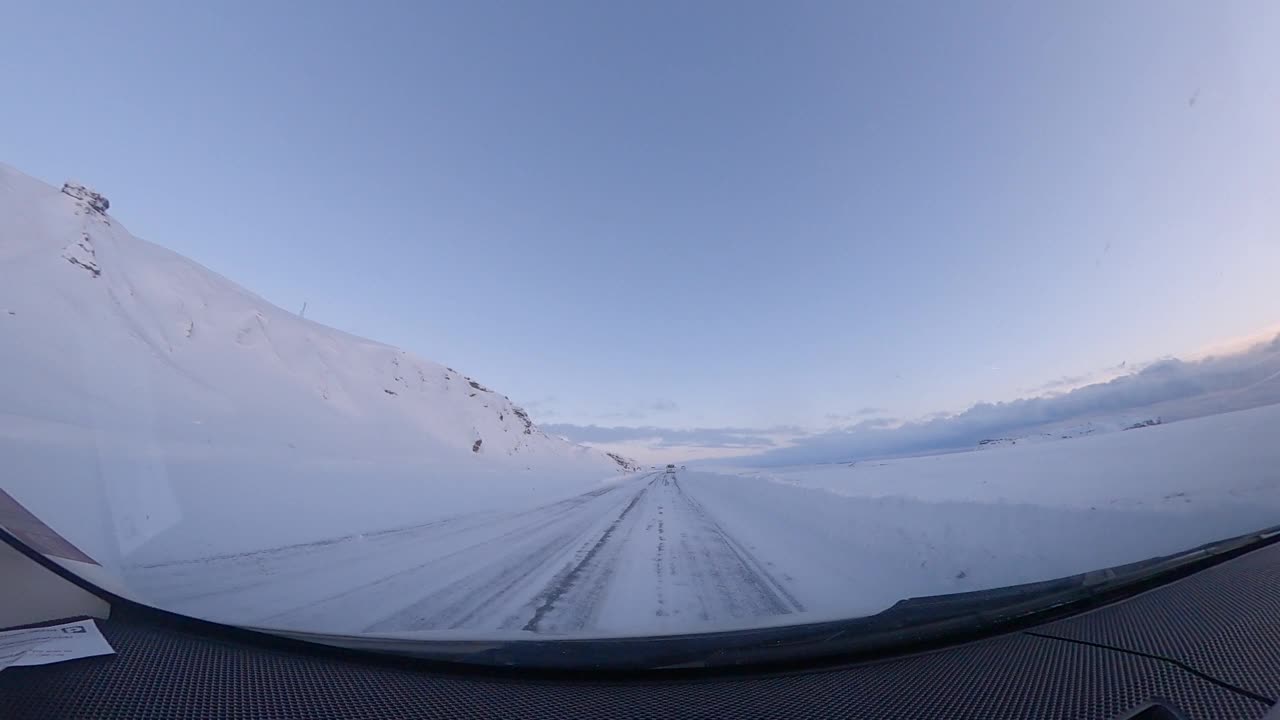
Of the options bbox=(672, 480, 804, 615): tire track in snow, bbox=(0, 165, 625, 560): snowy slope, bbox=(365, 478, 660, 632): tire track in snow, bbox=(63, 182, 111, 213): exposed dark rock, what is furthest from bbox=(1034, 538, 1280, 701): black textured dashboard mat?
bbox=(63, 182, 111, 213): exposed dark rock

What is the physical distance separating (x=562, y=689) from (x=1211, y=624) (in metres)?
3.15

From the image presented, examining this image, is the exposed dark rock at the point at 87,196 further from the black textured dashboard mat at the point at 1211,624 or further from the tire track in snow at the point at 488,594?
the black textured dashboard mat at the point at 1211,624

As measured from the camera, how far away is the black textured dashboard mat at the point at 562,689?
1.58 m

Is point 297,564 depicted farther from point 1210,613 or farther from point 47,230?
point 47,230

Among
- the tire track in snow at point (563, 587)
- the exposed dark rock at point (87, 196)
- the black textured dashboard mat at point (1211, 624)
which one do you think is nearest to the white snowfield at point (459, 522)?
the tire track in snow at point (563, 587)

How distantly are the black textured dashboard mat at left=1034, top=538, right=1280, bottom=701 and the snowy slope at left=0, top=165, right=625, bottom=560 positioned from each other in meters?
7.86

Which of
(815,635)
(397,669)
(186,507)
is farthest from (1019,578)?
(186,507)

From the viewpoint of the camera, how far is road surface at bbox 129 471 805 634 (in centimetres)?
382

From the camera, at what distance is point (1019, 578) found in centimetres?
482

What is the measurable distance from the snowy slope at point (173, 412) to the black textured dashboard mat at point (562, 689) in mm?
4165

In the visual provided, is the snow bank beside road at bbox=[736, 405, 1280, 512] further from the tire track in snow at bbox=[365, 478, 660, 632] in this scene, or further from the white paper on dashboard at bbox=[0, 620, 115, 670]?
the white paper on dashboard at bbox=[0, 620, 115, 670]

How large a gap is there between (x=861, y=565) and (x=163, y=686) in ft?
21.8

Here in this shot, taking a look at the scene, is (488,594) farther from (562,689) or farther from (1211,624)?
(1211,624)

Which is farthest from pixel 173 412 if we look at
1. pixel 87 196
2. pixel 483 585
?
pixel 87 196
